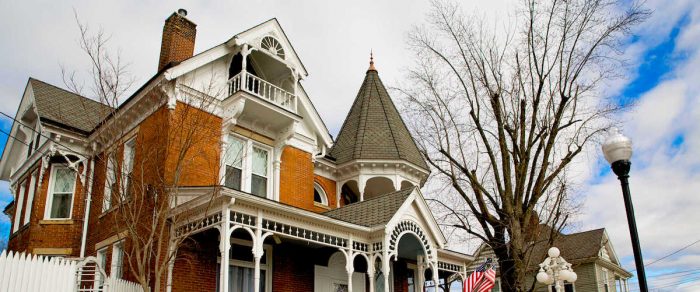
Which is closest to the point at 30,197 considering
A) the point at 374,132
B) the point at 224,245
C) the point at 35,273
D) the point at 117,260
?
the point at 117,260

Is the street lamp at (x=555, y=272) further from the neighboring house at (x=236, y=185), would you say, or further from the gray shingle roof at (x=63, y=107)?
the gray shingle roof at (x=63, y=107)

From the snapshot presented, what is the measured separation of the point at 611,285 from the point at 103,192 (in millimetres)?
33406

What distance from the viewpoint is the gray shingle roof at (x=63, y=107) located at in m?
18.0

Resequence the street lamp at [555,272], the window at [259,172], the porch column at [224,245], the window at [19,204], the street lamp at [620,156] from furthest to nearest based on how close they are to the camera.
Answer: the window at [19,204]
the window at [259,172]
the street lamp at [555,272]
the porch column at [224,245]
the street lamp at [620,156]

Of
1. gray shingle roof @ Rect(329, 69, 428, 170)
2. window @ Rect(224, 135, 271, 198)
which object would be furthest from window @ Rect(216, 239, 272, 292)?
gray shingle roof @ Rect(329, 69, 428, 170)

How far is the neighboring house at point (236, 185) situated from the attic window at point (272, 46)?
4 cm

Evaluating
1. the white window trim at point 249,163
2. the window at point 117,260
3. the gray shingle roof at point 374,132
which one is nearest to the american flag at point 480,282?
the gray shingle roof at point 374,132

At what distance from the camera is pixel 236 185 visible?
53.4 ft

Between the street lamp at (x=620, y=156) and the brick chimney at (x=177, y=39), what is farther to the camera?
the brick chimney at (x=177, y=39)

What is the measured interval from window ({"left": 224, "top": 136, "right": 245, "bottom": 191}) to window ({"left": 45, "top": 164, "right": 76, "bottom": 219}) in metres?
5.71

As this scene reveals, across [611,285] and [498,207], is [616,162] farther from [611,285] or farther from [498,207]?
[611,285]

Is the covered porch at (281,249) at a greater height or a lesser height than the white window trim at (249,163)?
lesser

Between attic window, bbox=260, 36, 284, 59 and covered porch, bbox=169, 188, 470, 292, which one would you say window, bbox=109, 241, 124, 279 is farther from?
attic window, bbox=260, 36, 284, 59

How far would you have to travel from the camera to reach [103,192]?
55.6ft
